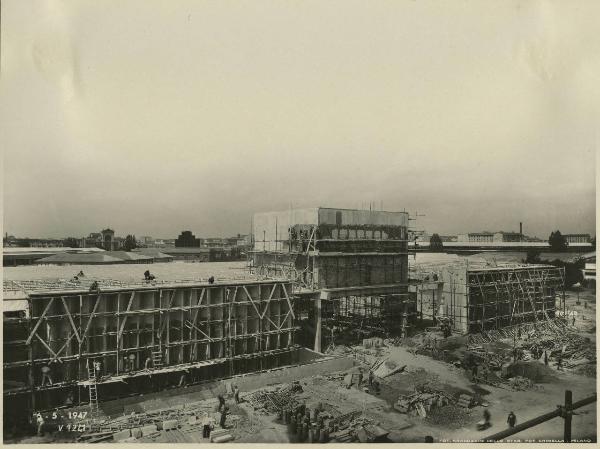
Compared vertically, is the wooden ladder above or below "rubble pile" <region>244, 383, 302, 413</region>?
above

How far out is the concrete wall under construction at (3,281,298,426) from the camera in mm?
21531

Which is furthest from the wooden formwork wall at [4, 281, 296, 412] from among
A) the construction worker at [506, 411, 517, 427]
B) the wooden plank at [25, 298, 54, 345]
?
the construction worker at [506, 411, 517, 427]

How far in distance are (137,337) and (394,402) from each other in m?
13.6

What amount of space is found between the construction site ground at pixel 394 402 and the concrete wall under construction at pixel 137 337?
245 cm

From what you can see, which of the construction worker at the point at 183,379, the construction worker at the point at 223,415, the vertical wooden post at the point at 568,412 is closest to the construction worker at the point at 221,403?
the construction worker at the point at 223,415

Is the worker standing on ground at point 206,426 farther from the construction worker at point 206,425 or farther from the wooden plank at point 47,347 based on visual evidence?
the wooden plank at point 47,347

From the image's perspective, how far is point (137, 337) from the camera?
24172 millimetres

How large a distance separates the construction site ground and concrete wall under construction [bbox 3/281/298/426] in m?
2.45

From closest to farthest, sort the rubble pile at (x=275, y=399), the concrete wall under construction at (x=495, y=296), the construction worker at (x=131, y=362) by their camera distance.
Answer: the rubble pile at (x=275, y=399) < the construction worker at (x=131, y=362) < the concrete wall under construction at (x=495, y=296)

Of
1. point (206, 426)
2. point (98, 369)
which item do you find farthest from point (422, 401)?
point (98, 369)

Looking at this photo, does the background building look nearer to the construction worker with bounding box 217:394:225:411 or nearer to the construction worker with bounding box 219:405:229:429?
the construction worker with bounding box 217:394:225:411

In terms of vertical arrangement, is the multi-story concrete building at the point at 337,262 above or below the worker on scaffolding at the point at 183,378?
above

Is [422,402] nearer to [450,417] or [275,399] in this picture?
[450,417]

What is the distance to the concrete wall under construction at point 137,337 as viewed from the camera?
2153cm
